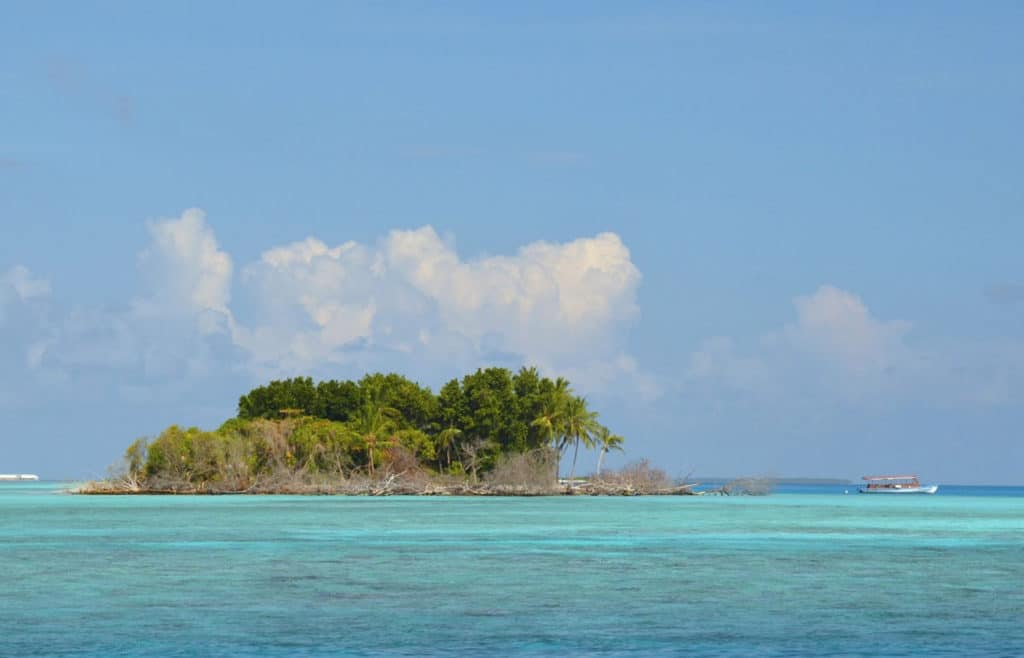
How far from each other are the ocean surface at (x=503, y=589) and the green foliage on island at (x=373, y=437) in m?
39.5

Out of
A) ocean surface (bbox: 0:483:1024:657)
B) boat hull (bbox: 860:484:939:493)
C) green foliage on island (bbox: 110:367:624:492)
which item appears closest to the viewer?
ocean surface (bbox: 0:483:1024:657)

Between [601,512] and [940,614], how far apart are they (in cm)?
4777

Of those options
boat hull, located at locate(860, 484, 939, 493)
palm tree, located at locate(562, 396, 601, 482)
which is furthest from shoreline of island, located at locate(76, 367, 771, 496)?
boat hull, located at locate(860, 484, 939, 493)

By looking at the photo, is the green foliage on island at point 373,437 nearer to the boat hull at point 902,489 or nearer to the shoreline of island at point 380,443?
the shoreline of island at point 380,443

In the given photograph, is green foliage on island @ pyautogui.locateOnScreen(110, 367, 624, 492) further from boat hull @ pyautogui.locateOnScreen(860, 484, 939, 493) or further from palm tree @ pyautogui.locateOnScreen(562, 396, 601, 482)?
boat hull @ pyautogui.locateOnScreen(860, 484, 939, 493)

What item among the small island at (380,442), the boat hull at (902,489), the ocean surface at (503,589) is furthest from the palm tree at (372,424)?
the boat hull at (902,489)

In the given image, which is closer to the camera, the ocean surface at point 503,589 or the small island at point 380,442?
the ocean surface at point 503,589

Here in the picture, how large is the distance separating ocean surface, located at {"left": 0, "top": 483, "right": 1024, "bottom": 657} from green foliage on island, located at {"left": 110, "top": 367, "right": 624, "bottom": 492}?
39.5m

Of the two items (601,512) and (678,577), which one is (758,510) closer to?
(601,512)

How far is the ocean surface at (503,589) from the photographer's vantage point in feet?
79.4

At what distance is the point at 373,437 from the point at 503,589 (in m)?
71.9

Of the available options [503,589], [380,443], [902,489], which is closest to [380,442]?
[380,443]

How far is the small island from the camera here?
103m

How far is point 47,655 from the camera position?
73.5 feet
